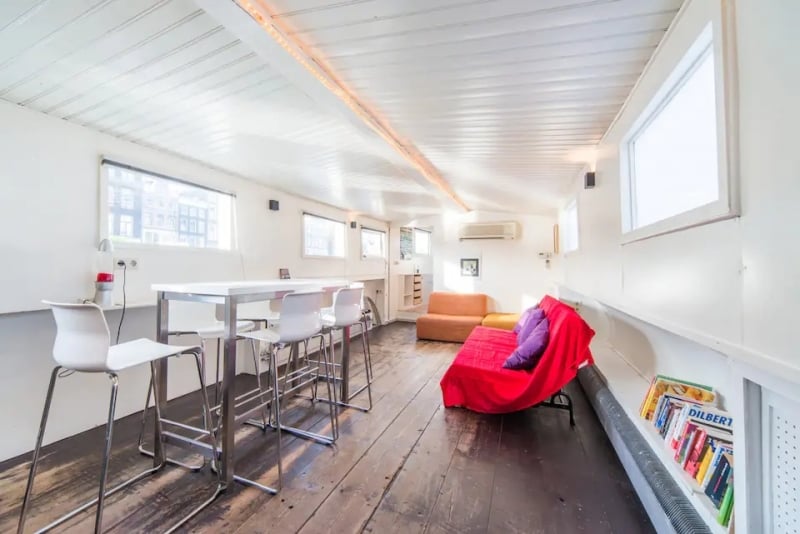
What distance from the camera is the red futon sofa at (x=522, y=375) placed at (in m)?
2.33

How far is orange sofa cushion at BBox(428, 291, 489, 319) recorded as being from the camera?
19.1ft

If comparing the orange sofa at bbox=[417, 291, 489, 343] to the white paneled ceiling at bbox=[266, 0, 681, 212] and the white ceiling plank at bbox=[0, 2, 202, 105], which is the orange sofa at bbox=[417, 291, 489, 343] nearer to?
the white paneled ceiling at bbox=[266, 0, 681, 212]

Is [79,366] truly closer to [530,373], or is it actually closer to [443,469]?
[443,469]

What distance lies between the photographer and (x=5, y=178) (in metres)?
1.90

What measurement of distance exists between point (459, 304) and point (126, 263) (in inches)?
187

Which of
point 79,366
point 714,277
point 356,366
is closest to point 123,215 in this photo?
point 79,366

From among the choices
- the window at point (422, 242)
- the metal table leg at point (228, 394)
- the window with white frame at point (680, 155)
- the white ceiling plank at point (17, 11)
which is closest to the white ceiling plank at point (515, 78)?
the window with white frame at point (680, 155)

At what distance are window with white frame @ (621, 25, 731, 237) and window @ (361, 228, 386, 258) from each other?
4.62m

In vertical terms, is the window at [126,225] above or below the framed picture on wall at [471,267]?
above

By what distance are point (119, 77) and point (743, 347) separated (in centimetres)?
284

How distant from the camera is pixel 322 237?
5.02 meters

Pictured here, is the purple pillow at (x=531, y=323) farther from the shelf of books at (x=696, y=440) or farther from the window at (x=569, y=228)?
the shelf of books at (x=696, y=440)

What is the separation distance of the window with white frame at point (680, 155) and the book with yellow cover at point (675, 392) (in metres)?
0.74

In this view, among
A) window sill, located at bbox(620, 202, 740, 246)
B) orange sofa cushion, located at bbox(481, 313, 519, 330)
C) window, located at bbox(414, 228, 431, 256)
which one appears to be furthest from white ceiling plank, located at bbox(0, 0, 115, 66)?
window, located at bbox(414, 228, 431, 256)
